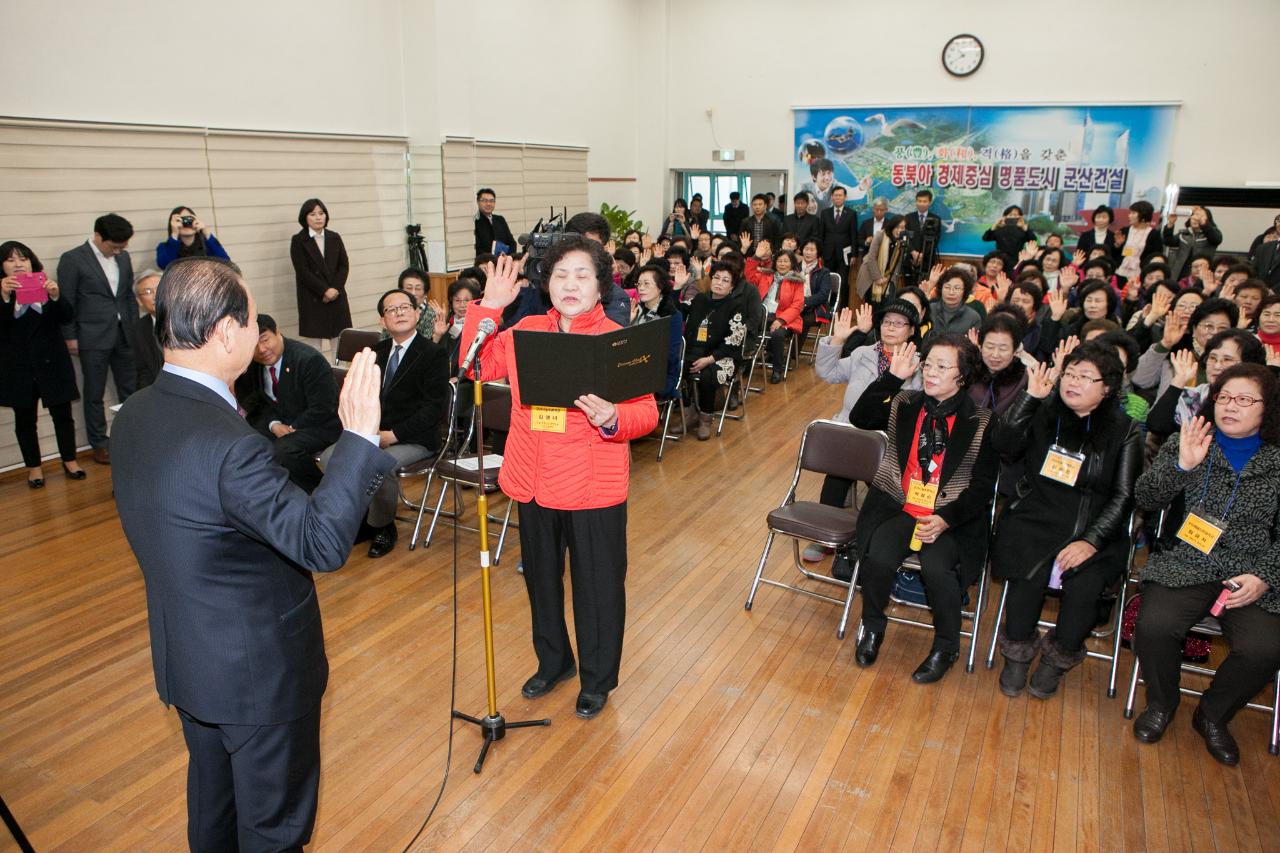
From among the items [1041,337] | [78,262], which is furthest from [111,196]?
[1041,337]

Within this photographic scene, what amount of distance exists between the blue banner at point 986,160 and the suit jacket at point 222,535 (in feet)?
41.0

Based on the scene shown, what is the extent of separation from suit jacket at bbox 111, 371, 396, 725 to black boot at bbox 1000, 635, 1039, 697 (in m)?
2.94

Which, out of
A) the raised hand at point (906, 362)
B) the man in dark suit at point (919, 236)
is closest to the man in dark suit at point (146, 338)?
the raised hand at point (906, 362)

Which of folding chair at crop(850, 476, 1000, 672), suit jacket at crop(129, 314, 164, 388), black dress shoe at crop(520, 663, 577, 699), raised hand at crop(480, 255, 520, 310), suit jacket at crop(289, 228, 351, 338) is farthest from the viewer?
suit jacket at crop(289, 228, 351, 338)

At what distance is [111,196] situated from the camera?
6.47 meters

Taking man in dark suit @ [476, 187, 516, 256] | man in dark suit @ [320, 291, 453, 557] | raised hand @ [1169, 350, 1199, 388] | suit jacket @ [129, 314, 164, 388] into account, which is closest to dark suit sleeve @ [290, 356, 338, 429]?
man in dark suit @ [320, 291, 453, 557]

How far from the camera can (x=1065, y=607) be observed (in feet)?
11.8

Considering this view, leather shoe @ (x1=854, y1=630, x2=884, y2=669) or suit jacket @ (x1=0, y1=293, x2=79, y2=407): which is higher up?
suit jacket @ (x1=0, y1=293, x2=79, y2=407)

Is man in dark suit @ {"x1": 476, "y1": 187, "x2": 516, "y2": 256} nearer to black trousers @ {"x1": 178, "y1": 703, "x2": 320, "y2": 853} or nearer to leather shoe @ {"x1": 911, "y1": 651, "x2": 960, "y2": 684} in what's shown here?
leather shoe @ {"x1": 911, "y1": 651, "x2": 960, "y2": 684}

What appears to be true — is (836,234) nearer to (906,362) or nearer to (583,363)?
(906,362)

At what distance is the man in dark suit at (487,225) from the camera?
10.2 meters

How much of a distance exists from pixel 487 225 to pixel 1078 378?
8.04 meters

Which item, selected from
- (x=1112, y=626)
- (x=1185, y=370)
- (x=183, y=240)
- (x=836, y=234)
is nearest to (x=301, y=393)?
(x=183, y=240)

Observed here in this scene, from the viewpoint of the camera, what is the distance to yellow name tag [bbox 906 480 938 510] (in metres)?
3.76
